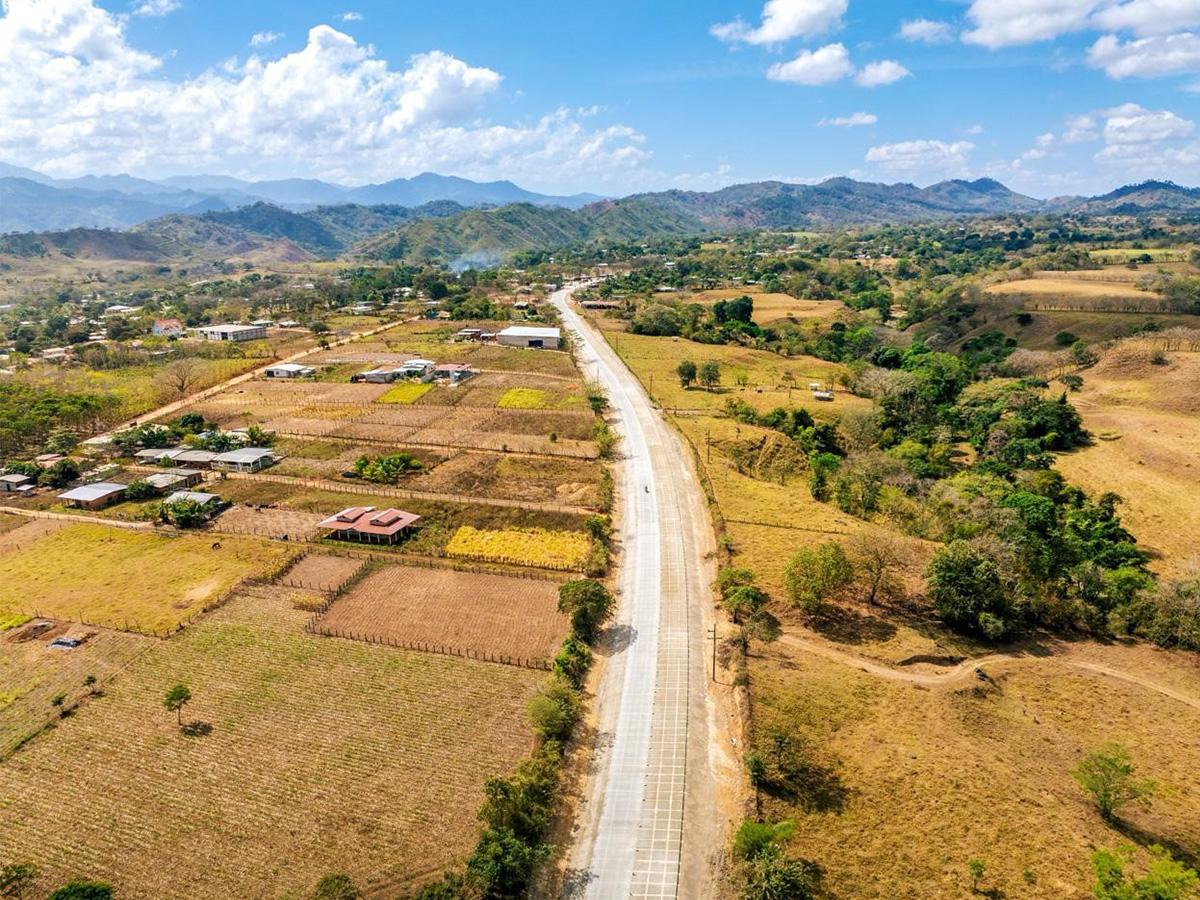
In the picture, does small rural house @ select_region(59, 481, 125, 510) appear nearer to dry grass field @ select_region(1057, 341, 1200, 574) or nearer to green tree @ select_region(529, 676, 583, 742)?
green tree @ select_region(529, 676, 583, 742)

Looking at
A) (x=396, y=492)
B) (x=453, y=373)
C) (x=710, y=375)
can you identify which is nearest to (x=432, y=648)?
(x=396, y=492)

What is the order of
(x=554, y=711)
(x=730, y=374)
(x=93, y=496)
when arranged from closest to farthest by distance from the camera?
1. (x=554, y=711)
2. (x=93, y=496)
3. (x=730, y=374)

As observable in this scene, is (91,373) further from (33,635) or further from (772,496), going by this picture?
(772,496)

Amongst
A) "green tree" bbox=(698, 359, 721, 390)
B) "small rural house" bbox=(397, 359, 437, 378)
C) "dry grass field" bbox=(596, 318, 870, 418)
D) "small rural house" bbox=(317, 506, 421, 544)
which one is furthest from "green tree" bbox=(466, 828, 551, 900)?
"small rural house" bbox=(397, 359, 437, 378)

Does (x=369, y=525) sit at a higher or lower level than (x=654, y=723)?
higher

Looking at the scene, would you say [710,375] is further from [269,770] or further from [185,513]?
Answer: [269,770]

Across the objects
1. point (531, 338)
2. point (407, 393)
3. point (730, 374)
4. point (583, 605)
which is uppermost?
point (531, 338)
